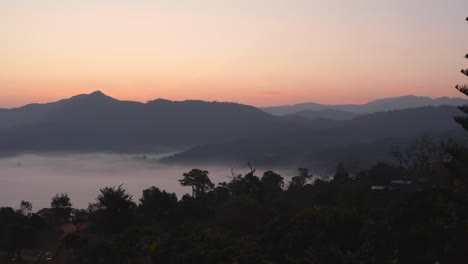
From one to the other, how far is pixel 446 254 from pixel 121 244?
11.9 meters

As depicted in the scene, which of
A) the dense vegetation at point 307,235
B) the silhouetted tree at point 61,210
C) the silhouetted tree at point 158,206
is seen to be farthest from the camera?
the silhouetted tree at point 61,210

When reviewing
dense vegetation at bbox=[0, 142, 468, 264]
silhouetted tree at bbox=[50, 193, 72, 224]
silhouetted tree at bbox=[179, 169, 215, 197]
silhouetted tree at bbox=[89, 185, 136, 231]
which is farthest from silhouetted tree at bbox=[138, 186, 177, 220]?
silhouetted tree at bbox=[179, 169, 215, 197]

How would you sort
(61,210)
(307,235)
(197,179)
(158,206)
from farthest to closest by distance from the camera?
(197,179) < (61,210) < (158,206) < (307,235)

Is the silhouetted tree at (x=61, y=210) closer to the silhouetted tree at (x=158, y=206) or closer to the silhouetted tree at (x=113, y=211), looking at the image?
the silhouetted tree at (x=158, y=206)

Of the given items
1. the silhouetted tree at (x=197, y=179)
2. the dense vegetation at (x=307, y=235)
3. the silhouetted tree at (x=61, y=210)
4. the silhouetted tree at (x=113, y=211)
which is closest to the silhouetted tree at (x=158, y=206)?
the dense vegetation at (x=307, y=235)

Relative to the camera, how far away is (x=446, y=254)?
12258 millimetres

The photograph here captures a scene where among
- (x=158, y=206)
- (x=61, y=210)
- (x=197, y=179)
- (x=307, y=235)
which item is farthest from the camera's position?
(x=197, y=179)

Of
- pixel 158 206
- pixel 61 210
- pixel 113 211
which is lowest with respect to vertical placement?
pixel 61 210

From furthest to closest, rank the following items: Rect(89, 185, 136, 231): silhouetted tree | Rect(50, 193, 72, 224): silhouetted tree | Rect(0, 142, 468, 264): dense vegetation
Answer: Rect(50, 193, 72, 224): silhouetted tree < Rect(89, 185, 136, 231): silhouetted tree < Rect(0, 142, 468, 264): dense vegetation

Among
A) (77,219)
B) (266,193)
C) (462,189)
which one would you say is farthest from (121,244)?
(266,193)

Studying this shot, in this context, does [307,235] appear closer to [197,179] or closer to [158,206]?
[158,206]

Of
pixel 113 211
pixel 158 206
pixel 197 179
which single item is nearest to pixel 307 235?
pixel 113 211

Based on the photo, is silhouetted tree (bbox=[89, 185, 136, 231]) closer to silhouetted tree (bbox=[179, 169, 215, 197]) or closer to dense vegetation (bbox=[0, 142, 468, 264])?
dense vegetation (bbox=[0, 142, 468, 264])

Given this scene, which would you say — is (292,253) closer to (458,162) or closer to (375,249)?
(375,249)
